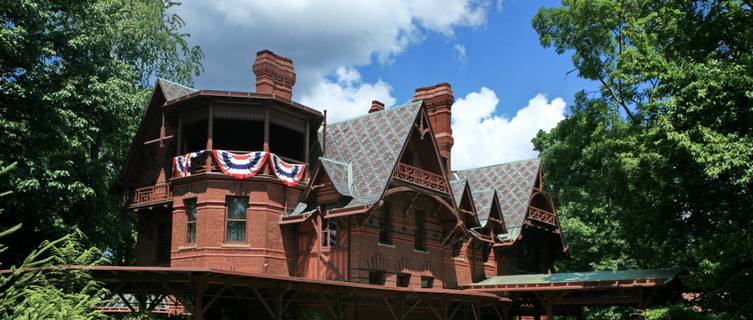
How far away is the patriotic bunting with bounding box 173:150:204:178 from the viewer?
25750 millimetres

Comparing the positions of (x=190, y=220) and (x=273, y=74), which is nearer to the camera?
(x=190, y=220)

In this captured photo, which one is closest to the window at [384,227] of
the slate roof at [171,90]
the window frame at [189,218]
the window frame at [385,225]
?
the window frame at [385,225]

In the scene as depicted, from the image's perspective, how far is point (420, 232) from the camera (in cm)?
2916

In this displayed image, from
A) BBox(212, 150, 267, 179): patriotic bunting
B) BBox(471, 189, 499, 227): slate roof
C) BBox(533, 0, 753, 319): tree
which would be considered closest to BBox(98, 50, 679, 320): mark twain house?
BBox(212, 150, 267, 179): patriotic bunting

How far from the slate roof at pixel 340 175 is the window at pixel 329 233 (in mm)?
1323

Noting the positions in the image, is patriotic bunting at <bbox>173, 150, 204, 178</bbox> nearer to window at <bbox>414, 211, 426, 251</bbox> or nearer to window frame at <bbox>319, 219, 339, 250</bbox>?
window frame at <bbox>319, 219, 339, 250</bbox>

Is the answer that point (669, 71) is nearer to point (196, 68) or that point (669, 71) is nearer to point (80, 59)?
point (80, 59)

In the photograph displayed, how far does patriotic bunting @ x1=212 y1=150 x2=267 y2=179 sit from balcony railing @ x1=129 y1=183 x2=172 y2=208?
3.54 m

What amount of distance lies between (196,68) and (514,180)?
19271mm

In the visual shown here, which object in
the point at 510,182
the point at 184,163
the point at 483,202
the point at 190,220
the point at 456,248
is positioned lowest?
the point at 456,248

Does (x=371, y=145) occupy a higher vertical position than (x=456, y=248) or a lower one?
higher

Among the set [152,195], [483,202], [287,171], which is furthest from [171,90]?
[483,202]

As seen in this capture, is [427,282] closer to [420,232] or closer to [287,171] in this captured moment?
[420,232]

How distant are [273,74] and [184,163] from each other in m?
5.33
